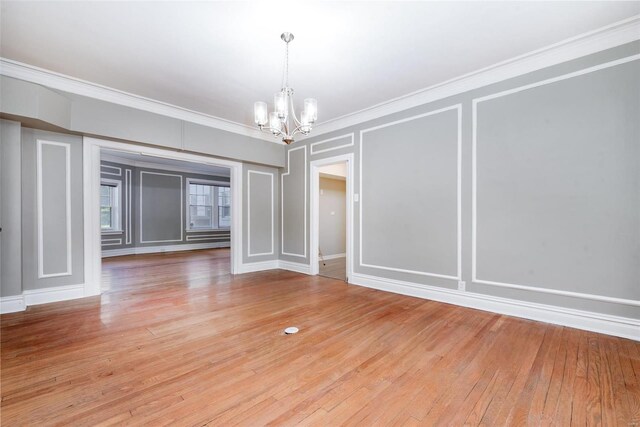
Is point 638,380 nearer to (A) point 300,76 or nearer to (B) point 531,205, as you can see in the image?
(B) point 531,205

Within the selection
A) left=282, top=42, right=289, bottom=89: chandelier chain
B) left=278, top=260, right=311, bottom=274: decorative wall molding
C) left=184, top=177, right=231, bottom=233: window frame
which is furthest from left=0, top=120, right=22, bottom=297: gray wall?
left=184, top=177, right=231, bottom=233: window frame

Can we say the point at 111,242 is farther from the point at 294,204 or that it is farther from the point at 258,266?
the point at 294,204

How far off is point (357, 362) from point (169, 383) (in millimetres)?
1328

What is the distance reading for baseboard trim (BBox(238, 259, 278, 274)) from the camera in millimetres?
5337

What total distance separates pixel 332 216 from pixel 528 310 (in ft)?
15.6

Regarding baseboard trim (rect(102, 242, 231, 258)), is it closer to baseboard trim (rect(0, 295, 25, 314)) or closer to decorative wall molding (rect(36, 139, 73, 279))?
decorative wall molding (rect(36, 139, 73, 279))

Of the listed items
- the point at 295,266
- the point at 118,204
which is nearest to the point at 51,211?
the point at 295,266

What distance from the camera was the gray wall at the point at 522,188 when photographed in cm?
254

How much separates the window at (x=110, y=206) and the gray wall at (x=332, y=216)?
5.74 m

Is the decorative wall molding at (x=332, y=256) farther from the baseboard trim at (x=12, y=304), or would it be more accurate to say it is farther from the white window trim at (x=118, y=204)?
the white window trim at (x=118, y=204)

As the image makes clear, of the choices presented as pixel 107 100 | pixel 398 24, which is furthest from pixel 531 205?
pixel 107 100

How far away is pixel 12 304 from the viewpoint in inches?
123

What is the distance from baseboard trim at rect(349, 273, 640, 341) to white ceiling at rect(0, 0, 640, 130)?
2693 mm

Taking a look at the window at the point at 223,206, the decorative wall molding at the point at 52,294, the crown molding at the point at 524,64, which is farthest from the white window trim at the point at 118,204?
the crown molding at the point at 524,64
